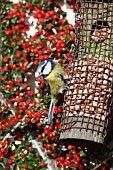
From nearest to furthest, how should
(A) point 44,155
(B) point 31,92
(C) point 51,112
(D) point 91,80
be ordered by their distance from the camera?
(D) point 91,80
(C) point 51,112
(A) point 44,155
(B) point 31,92

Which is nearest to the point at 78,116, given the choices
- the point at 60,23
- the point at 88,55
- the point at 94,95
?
the point at 94,95

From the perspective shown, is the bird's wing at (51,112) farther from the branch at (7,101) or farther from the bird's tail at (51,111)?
the branch at (7,101)

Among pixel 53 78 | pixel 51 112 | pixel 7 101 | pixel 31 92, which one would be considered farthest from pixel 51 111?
pixel 7 101

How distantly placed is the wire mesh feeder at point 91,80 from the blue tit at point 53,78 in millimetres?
261

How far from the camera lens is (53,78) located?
4473mm

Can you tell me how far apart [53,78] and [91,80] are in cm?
47

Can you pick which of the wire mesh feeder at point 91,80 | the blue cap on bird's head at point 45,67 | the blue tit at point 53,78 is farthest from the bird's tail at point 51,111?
the wire mesh feeder at point 91,80

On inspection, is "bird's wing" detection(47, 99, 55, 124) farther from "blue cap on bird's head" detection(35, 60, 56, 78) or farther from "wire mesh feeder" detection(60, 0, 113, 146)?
"wire mesh feeder" detection(60, 0, 113, 146)

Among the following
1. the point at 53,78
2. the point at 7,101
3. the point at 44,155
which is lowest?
the point at 44,155

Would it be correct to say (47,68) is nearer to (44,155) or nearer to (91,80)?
(91,80)

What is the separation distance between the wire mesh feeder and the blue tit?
0.26 meters

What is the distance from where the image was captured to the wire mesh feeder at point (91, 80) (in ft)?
13.1

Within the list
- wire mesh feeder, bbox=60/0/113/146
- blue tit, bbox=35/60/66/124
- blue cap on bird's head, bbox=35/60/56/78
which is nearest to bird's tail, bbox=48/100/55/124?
blue tit, bbox=35/60/66/124

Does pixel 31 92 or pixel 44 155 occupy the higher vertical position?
pixel 31 92
